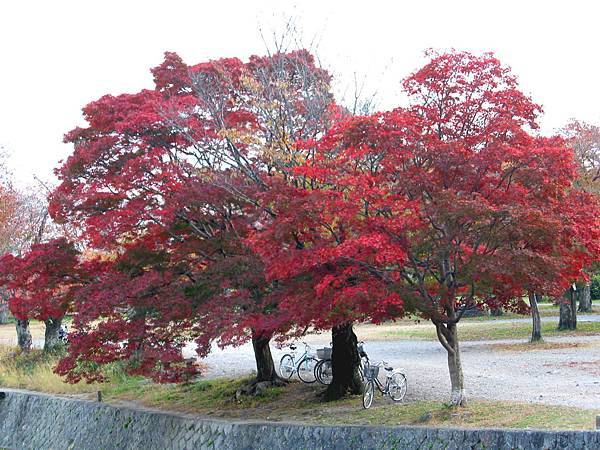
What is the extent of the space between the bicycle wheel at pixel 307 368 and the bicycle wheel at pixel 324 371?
1.07m

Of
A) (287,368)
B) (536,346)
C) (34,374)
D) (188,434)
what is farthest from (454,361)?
(34,374)

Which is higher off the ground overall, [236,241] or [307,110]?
[307,110]

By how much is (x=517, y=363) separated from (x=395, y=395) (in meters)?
6.66

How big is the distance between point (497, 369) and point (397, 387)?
5083 mm

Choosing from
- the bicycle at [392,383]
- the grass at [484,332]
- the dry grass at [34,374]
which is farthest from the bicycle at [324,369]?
the grass at [484,332]

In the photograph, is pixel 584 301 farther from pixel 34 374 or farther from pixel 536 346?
pixel 34 374

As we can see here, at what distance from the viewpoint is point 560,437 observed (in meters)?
9.62

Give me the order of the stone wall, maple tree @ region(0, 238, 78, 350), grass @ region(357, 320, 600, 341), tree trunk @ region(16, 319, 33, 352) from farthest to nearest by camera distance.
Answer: tree trunk @ region(16, 319, 33, 352), grass @ region(357, 320, 600, 341), maple tree @ region(0, 238, 78, 350), the stone wall

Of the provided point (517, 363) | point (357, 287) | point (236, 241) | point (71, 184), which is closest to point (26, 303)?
point (71, 184)

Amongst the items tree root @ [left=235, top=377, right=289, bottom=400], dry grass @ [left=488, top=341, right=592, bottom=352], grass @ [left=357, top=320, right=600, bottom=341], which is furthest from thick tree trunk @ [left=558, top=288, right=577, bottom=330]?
tree root @ [left=235, top=377, right=289, bottom=400]

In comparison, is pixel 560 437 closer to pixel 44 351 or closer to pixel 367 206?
pixel 367 206

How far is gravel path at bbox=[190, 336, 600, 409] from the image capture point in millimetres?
14773

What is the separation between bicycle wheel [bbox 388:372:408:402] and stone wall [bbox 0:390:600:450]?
7.78ft

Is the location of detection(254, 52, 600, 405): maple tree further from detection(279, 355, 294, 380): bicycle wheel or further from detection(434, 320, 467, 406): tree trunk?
detection(279, 355, 294, 380): bicycle wheel
